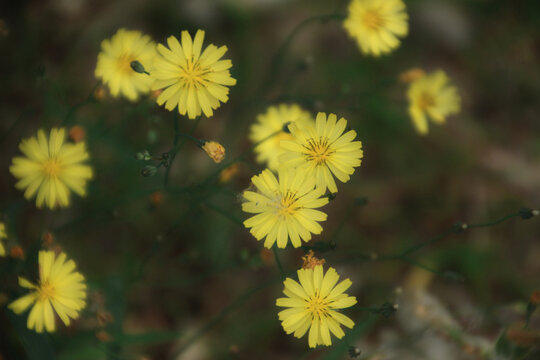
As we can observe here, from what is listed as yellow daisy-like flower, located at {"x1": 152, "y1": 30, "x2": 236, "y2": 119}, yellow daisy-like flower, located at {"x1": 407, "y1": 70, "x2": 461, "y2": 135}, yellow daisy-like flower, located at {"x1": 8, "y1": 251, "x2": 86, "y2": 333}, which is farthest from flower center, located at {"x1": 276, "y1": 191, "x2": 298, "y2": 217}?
yellow daisy-like flower, located at {"x1": 407, "y1": 70, "x2": 461, "y2": 135}

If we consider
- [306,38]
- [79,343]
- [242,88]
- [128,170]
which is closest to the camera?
[79,343]

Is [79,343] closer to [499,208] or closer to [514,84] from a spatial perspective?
[499,208]

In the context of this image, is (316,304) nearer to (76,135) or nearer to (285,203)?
(285,203)

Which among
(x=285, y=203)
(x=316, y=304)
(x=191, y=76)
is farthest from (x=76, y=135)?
(x=316, y=304)

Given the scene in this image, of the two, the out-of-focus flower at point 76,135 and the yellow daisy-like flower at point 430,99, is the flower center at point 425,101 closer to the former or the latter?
the yellow daisy-like flower at point 430,99

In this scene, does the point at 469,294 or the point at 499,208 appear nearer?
the point at 469,294

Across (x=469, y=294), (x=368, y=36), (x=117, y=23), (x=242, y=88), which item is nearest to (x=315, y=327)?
(x=368, y=36)

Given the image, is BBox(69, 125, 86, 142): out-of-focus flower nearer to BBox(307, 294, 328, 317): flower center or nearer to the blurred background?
the blurred background
